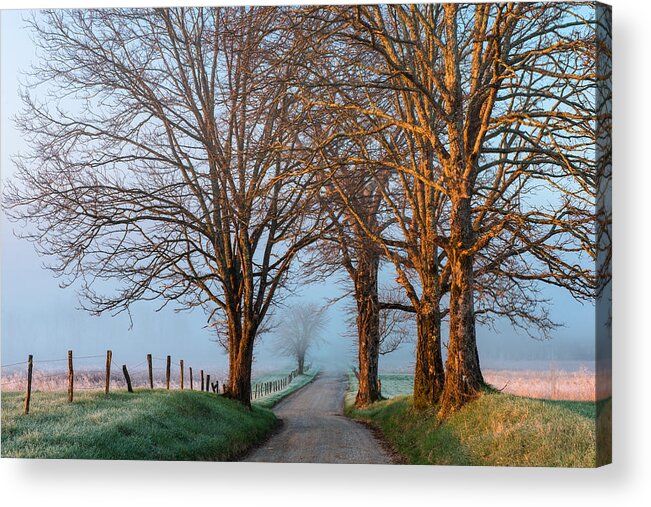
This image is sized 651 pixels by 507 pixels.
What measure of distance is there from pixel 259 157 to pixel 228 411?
440 centimetres

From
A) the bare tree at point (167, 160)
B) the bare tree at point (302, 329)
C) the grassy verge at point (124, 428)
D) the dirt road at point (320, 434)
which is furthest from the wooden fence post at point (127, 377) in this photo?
the bare tree at point (302, 329)

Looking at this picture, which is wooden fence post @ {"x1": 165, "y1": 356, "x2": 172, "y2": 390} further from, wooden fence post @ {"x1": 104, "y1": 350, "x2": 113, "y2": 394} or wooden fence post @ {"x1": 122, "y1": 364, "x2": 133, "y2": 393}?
wooden fence post @ {"x1": 104, "y1": 350, "x2": 113, "y2": 394}

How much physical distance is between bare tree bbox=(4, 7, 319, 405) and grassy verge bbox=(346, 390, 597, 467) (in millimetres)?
3705

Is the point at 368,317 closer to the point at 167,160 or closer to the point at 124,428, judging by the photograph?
the point at 167,160

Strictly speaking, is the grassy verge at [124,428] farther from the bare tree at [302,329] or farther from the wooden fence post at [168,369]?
the bare tree at [302,329]

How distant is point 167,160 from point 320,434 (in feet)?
17.3

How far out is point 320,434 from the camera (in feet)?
48.1

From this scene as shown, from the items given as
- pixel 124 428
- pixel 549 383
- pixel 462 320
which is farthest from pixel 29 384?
pixel 549 383

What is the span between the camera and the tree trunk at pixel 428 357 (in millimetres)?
14742

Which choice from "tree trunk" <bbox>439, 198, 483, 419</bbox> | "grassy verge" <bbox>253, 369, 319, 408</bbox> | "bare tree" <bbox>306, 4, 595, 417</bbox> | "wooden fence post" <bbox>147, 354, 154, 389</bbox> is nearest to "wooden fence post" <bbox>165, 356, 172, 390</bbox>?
"wooden fence post" <bbox>147, 354, 154, 389</bbox>

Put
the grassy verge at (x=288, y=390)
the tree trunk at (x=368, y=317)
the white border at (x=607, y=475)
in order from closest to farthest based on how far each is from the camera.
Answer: the white border at (x=607, y=475) < the grassy verge at (x=288, y=390) < the tree trunk at (x=368, y=317)

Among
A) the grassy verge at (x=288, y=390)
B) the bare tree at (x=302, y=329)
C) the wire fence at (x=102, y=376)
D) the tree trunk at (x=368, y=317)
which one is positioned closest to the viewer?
the wire fence at (x=102, y=376)

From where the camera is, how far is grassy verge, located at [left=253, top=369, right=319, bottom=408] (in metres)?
14.5

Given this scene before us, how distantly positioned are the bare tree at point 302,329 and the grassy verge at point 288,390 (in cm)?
43
